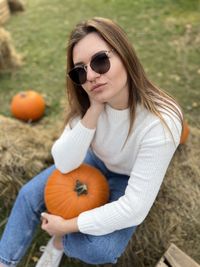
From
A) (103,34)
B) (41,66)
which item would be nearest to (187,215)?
(103,34)

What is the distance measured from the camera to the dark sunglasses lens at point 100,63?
187 centimetres

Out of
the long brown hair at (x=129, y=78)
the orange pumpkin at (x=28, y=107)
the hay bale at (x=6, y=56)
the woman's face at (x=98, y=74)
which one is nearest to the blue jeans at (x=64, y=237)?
the long brown hair at (x=129, y=78)

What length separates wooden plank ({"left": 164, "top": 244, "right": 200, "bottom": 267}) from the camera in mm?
2309

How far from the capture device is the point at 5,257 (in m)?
2.38

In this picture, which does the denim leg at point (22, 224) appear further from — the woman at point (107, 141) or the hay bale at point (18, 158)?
the hay bale at point (18, 158)

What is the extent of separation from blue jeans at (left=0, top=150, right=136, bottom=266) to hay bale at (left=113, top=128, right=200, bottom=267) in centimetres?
38

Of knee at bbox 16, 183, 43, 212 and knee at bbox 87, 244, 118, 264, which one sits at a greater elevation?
knee at bbox 16, 183, 43, 212

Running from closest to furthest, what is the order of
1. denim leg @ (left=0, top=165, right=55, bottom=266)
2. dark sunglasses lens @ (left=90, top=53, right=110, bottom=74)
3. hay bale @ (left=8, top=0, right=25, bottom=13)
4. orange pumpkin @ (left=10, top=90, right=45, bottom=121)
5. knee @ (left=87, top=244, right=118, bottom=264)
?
dark sunglasses lens @ (left=90, top=53, right=110, bottom=74)
knee @ (left=87, top=244, right=118, bottom=264)
denim leg @ (left=0, top=165, right=55, bottom=266)
orange pumpkin @ (left=10, top=90, right=45, bottom=121)
hay bale @ (left=8, top=0, right=25, bottom=13)

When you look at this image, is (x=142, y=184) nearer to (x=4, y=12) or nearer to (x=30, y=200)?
(x=30, y=200)

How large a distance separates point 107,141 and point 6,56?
3076mm

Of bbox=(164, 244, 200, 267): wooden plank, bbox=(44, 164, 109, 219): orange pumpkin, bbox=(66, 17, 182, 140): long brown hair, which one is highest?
bbox=(66, 17, 182, 140): long brown hair

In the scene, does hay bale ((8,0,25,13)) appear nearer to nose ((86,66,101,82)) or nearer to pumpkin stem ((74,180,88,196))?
pumpkin stem ((74,180,88,196))

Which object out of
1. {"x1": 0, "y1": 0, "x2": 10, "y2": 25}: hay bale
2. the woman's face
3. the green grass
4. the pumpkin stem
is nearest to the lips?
the woman's face

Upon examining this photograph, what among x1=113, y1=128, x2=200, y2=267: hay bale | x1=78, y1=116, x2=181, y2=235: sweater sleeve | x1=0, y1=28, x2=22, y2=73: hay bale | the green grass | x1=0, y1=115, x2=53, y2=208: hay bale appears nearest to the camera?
x1=78, y1=116, x2=181, y2=235: sweater sleeve
